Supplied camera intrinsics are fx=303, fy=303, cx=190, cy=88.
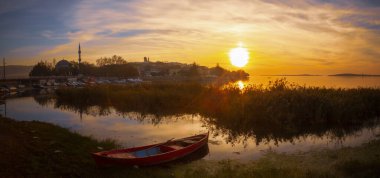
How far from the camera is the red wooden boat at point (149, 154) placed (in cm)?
1071

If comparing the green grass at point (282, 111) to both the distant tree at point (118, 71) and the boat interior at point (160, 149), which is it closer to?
the boat interior at point (160, 149)

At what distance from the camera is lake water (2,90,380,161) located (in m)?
15.1

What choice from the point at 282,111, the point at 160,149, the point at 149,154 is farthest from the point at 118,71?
the point at 149,154

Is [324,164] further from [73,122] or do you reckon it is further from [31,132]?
[73,122]

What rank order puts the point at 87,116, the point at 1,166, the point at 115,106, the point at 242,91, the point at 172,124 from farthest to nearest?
the point at 115,106 < the point at 242,91 < the point at 87,116 < the point at 172,124 < the point at 1,166

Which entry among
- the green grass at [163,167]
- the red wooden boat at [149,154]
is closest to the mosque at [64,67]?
the green grass at [163,167]

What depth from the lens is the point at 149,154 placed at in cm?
1249

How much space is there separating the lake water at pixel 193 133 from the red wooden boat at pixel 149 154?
106 centimetres

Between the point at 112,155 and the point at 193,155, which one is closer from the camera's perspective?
the point at 112,155

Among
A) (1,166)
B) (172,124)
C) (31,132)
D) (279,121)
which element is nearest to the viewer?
(1,166)

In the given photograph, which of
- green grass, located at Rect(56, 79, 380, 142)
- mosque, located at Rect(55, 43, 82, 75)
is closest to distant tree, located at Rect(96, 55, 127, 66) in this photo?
mosque, located at Rect(55, 43, 82, 75)

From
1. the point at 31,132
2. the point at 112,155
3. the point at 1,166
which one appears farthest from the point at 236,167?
the point at 31,132

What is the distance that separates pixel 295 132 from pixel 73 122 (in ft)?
53.0

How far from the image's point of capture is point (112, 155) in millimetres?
11172
